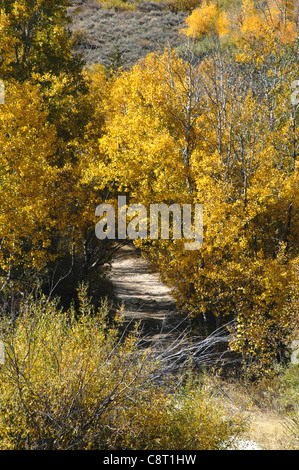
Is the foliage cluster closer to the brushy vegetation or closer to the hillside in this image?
the brushy vegetation

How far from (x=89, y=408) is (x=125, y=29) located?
5726cm

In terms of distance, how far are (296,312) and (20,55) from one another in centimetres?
1499

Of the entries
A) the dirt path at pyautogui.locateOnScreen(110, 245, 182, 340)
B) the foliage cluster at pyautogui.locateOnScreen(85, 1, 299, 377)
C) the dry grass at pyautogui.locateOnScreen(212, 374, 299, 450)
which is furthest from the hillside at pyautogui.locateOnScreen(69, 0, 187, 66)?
the dry grass at pyautogui.locateOnScreen(212, 374, 299, 450)

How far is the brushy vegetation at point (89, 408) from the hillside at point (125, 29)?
41826mm

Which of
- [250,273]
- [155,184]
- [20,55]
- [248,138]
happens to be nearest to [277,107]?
[248,138]

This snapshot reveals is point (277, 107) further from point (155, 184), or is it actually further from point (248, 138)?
point (155, 184)

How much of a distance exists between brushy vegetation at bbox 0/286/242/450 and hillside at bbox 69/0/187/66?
137ft

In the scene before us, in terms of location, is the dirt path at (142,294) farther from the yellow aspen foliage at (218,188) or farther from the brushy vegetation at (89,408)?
the brushy vegetation at (89,408)

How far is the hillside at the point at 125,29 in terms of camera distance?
4814cm

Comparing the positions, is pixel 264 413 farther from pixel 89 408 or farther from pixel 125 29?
pixel 125 29

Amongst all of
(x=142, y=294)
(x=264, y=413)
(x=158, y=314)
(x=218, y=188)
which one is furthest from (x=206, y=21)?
(x=264, y=413)

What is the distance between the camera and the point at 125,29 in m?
55.6
